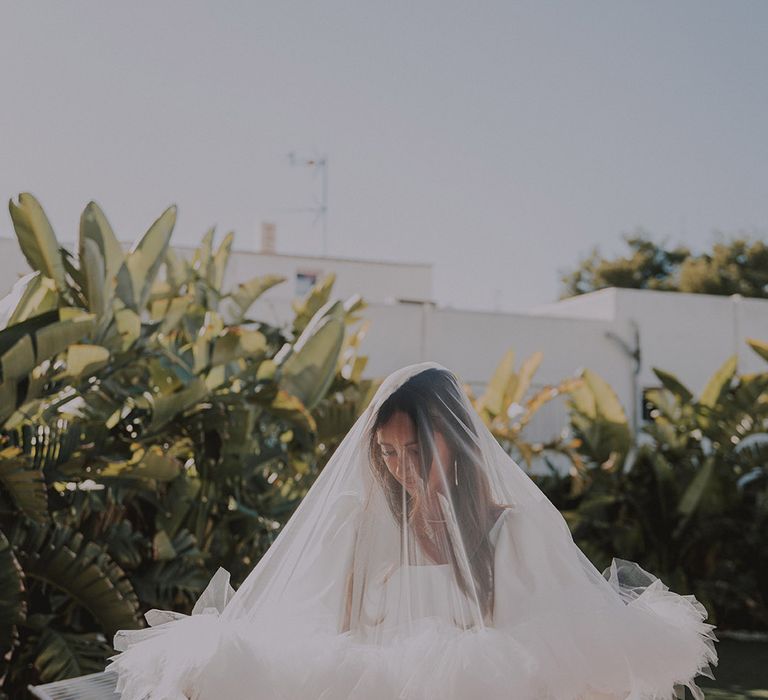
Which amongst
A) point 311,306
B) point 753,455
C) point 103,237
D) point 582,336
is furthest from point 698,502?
point 103,237

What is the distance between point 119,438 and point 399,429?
11.6 ft

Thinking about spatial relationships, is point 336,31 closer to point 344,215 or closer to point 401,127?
point 401,127

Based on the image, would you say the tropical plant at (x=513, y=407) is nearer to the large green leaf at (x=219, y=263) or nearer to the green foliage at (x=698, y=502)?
the green foliage at (x=698, y=502)

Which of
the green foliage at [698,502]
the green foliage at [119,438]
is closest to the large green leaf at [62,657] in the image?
the green foliage at [119,438]

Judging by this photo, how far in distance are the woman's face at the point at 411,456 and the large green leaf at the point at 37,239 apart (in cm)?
335

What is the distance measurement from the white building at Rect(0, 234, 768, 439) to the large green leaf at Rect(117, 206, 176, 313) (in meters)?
A: 8.94

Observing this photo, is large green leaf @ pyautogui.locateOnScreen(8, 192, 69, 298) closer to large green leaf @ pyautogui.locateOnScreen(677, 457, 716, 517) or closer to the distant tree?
large green leaf @ pyautogui.locateOnScreen(677, 457, 716, 517)

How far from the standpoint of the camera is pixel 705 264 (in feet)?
118

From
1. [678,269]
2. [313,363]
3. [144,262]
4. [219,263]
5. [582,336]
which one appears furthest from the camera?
[678,269]

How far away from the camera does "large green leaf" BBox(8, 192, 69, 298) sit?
4984mm

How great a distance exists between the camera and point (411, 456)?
89.7 inches

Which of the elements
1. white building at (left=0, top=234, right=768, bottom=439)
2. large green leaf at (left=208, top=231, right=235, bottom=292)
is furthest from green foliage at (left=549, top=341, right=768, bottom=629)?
large green leaf at (left=208, top=231, right=235, bottom=292)

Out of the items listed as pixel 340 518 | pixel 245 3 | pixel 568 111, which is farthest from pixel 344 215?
pixel 340 518

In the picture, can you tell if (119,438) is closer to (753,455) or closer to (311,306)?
(311,306)
